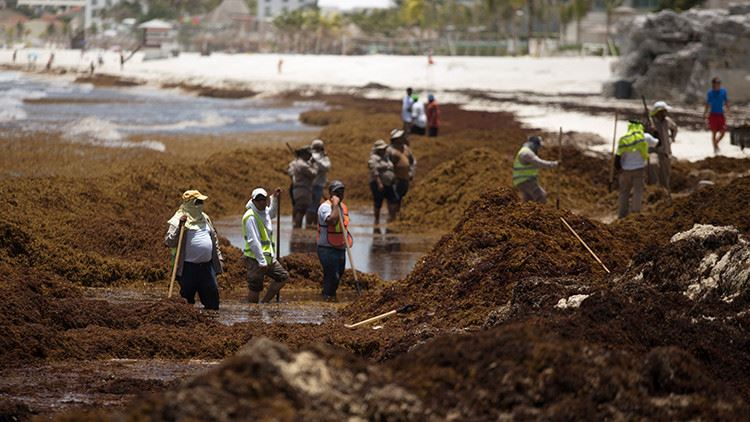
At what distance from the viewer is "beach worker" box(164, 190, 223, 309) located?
1415cm

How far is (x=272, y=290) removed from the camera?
15.5 metres

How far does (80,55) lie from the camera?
15450 cm

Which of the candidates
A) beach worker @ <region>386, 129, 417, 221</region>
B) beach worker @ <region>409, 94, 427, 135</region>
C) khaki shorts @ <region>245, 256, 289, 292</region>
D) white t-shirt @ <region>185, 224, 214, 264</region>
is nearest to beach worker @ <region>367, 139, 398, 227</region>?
beach worker @ <region>386, 129, 417, 221</region>

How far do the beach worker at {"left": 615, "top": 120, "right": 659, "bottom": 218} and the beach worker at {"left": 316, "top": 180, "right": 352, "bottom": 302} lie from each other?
6079 millimetres

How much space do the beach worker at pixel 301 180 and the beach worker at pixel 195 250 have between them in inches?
302

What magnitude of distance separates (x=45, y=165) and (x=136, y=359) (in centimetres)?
2056

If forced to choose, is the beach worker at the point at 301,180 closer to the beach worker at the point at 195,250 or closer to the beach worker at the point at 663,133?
the beach worker at the point at 663,133

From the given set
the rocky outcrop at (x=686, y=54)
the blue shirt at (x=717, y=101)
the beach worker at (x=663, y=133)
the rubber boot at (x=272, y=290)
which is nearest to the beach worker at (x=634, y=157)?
the beach worker at (x=663, y=133)

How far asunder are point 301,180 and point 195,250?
328 inches

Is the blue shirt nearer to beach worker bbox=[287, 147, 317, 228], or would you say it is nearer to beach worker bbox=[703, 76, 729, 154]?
beach worker bbox=[703, 76, 729, 154]

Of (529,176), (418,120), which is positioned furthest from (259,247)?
(418,120)

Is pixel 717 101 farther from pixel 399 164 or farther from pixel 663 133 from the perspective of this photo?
pixel 399 164

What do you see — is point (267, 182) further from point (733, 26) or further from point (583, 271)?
point (733, 26)

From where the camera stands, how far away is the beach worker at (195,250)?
14148 millimetres
